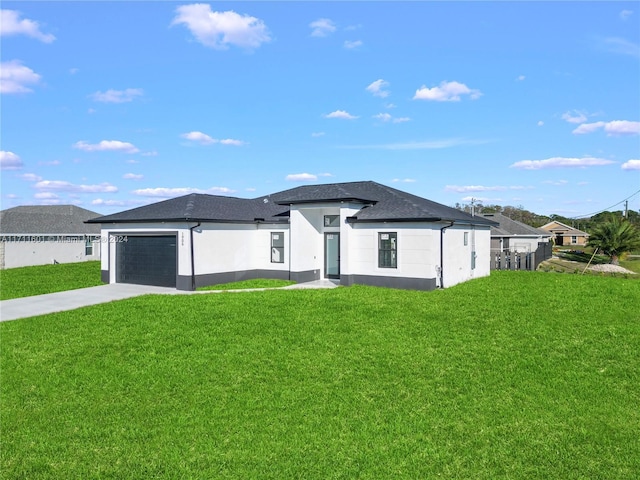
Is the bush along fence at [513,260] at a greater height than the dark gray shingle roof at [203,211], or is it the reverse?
the dark gray shingle roof at [203,211]

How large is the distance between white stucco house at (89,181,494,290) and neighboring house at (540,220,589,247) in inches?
2320

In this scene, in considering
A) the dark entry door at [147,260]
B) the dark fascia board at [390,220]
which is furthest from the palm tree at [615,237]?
the dark entry door at [147,260]

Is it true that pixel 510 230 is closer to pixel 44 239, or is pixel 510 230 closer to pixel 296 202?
pixel 296 202

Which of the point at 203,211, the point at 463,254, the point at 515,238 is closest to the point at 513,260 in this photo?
the point at 463,254

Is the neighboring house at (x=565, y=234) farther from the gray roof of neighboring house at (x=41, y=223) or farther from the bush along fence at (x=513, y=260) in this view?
the gray roof of neighboring house at (x=41, y=223)

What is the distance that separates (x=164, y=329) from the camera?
444 inches

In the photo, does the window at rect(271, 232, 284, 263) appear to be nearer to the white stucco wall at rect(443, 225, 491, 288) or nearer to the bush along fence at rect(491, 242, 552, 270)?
the white stucco wall at rect(443, 225, 491, 288)

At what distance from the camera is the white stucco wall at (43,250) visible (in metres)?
29.6

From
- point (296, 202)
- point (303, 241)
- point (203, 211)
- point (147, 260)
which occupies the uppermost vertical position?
point (296, 202)

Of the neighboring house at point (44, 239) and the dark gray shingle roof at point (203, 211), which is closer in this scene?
the dark gray shingle roof at point (203, 211)

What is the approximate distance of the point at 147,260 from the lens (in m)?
19.6

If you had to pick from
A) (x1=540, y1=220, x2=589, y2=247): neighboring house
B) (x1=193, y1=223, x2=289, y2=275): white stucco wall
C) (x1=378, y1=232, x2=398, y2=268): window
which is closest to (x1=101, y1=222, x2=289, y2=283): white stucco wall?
(x1=193, y1=223, x2=289, y2=275): white stucco wall

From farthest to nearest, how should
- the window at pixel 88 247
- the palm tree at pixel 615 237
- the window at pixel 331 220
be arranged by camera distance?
the window at pixel 88 247, the palm tree at pixel 615 237, the window at pixel 331 220

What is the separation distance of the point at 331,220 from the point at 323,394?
1343 centimetres
